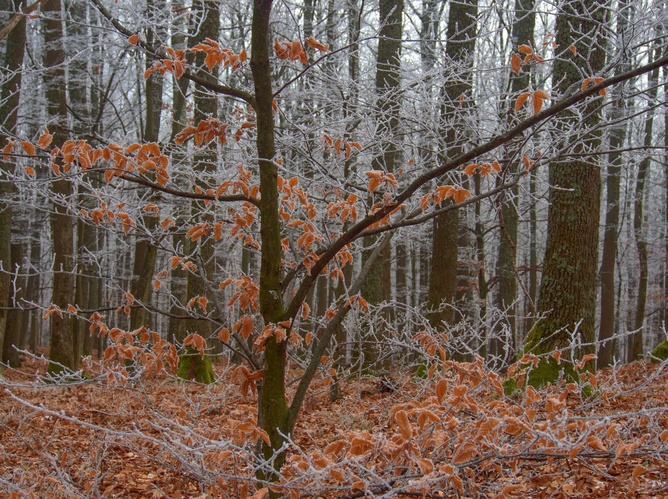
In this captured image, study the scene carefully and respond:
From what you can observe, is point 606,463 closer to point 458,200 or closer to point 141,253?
point 458,200

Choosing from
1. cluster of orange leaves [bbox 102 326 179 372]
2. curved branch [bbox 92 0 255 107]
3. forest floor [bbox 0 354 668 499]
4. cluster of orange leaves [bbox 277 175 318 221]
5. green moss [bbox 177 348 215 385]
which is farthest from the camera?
green moss [bbox 177 348 215 385]

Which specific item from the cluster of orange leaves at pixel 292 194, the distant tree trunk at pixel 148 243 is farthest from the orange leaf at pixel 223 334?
the distant tree trunk at pixel 148 243

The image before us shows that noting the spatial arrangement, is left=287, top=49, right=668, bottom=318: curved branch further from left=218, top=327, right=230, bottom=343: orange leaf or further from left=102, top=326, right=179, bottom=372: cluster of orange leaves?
left=102, top=326, right=179, bottom=372: cluster of orange leaves

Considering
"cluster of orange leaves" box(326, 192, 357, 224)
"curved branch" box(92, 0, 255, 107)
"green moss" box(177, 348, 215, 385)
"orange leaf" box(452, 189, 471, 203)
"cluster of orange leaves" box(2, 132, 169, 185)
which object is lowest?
"green moss" box(177, 348, 215, 385)

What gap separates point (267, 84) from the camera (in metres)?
2.61

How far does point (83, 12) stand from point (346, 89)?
9087 millimetres

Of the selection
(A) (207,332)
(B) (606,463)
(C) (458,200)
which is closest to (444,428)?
(C) (458,200)

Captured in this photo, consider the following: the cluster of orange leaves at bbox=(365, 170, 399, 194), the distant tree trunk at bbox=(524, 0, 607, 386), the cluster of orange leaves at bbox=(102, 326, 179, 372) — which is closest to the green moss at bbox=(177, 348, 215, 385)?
the distant tree trunk at bbox=(524, 0, 607, 386)

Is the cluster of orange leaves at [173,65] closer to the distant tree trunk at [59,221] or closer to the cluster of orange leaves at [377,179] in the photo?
the cluster of orange leaves at [377,179]

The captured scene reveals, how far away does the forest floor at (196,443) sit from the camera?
222 centimetres

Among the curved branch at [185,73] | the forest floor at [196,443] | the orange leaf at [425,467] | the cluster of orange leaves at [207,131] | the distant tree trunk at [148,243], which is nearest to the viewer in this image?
the orange leaf at [425,467]

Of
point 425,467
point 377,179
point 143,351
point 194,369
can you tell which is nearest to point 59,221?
point 194,369

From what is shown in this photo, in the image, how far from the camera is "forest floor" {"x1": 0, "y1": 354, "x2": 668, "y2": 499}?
2223 mm

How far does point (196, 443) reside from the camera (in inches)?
114
